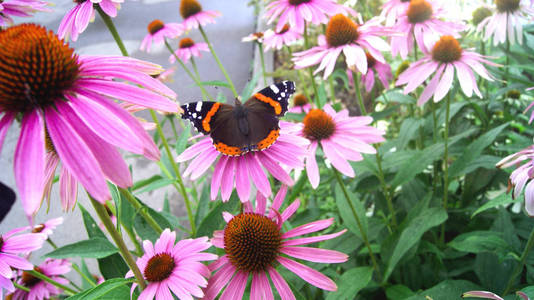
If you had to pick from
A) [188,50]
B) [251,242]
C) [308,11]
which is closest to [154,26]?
[188,50]

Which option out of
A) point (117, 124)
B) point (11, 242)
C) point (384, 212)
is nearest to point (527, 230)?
point (384, 212)

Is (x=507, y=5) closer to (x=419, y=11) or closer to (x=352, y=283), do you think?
(x=419, y=11)

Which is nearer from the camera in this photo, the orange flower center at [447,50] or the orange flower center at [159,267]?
the orange flower center at [159,267]

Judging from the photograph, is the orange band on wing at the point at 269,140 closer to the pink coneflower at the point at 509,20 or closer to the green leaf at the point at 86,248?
the green leaf at the point at 86,248

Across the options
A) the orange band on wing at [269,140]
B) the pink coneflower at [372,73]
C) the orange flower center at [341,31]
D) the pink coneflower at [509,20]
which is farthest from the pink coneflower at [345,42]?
the pink coneflower at [509,20]

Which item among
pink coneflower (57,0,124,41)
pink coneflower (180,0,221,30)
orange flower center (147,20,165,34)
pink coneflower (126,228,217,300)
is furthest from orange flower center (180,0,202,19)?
pink coneflower (126,228,217,300)

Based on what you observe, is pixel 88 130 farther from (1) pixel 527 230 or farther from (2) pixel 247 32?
(2) pixel 247 32

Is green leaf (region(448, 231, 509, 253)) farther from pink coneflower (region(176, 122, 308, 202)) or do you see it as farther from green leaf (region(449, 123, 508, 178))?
pink coneflower (region(176, 122, 308, 202))
